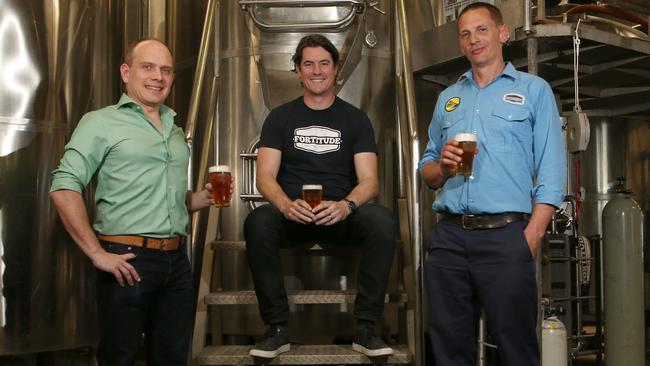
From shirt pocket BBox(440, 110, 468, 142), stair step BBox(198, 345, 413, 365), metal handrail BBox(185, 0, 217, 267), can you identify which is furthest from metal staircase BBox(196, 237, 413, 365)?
shirt pocket BBox(440, 110, 468, 142)

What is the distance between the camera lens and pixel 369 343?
325cm

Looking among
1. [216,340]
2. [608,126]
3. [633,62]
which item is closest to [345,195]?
[216,340]

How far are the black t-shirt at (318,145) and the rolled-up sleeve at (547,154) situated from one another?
1.00 metres

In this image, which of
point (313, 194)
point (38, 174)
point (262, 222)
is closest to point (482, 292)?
point (313, 194)

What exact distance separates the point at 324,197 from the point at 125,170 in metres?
1.05

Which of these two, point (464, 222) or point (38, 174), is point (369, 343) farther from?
point (38, 174)

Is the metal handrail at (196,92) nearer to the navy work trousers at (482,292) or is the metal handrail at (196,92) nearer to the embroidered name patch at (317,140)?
the embroidered name patch at (317,140)

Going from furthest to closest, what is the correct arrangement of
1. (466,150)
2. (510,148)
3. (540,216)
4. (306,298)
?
(306,298), (510,148), (540,216), (466,150)

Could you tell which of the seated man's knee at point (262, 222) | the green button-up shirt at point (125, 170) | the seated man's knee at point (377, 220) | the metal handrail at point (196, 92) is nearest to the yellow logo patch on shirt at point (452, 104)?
the seated man's knee at point (377, 220)

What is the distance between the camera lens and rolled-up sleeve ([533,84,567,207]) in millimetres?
2703

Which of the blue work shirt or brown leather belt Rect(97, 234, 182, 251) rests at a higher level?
the blue work shirt

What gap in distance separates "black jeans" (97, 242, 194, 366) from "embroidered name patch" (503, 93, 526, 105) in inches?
56.3

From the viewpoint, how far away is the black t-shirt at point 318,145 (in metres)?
3.55

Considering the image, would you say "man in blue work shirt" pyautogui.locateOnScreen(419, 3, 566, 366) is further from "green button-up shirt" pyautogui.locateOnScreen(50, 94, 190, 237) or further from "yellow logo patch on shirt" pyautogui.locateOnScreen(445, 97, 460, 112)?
"green button-up shirt" pyautogui.locateOnScreen(50, 94, 190, 237)
